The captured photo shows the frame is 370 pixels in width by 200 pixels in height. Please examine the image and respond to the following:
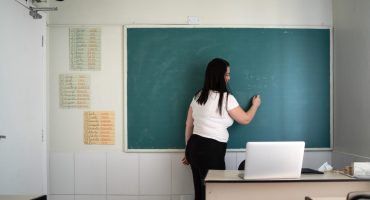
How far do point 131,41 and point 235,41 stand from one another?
3.64 ft

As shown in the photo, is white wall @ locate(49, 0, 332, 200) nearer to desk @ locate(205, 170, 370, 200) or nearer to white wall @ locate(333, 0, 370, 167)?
white wall @ locate(333, 0, 370, 167)

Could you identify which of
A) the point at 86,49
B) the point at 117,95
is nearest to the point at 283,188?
the point at 117,95

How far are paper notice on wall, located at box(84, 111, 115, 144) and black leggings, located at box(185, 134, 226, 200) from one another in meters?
1.01

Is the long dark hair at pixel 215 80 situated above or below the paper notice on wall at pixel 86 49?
below

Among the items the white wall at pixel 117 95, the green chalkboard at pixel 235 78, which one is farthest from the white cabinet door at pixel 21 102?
the green chalkboard at pixel 235 78

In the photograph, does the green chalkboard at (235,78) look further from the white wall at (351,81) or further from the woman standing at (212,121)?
the woman standing at (212,121)

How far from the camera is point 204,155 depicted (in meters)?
3.40

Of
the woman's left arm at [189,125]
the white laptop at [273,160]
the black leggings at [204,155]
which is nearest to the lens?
the white laptop at [273,160]

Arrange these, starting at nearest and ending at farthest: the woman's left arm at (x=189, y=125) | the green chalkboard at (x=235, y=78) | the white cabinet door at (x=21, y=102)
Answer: the white cabinet door at (x=21, y=102) → the woman's left arm at (x=189, y=125) → the green chalkboard at (x=235, y=78)

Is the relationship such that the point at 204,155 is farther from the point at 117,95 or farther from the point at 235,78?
the point at 117,95

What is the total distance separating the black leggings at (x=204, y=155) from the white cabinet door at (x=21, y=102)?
5.12ft

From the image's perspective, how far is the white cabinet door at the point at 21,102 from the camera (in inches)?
125

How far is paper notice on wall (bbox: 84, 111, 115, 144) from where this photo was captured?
4031mm

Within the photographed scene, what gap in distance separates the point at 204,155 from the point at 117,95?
1.23m
